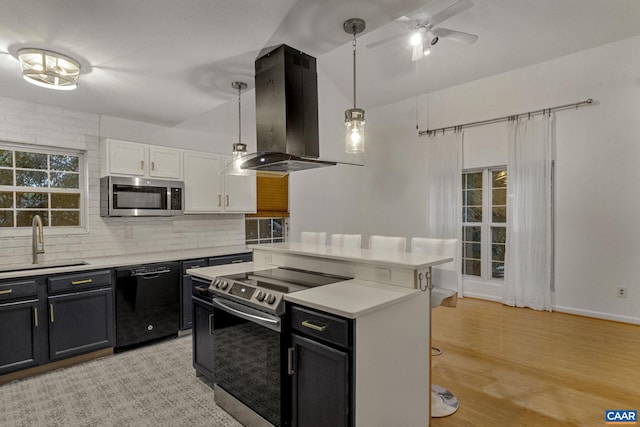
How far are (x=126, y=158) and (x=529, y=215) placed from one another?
4.89 metres

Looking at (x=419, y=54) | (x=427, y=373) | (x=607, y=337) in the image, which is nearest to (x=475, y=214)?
(x=607, y=337)

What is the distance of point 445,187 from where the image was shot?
5.14 m

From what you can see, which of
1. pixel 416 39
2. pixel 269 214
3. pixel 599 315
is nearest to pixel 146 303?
pixel 269 214

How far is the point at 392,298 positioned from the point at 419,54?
2.76 meters

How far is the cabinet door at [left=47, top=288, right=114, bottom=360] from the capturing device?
9.57 feet

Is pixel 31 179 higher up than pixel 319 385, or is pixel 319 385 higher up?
pixel 31 179

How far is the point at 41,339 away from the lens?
2.85 meters

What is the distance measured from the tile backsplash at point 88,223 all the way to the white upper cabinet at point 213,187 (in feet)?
1.10

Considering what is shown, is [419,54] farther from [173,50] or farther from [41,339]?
[41,339]

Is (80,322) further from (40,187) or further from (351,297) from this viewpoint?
(351,297)

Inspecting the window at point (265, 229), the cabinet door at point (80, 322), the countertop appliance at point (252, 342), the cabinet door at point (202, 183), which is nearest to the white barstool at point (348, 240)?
the countertop appliance at point (252, 342)

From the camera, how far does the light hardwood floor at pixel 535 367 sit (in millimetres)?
2221

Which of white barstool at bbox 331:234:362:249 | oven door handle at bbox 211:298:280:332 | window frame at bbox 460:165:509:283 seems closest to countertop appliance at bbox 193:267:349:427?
oven door handle at bbox 211:298:280:332

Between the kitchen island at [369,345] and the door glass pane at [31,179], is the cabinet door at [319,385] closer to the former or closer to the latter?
the kitchen island at [369,345]
